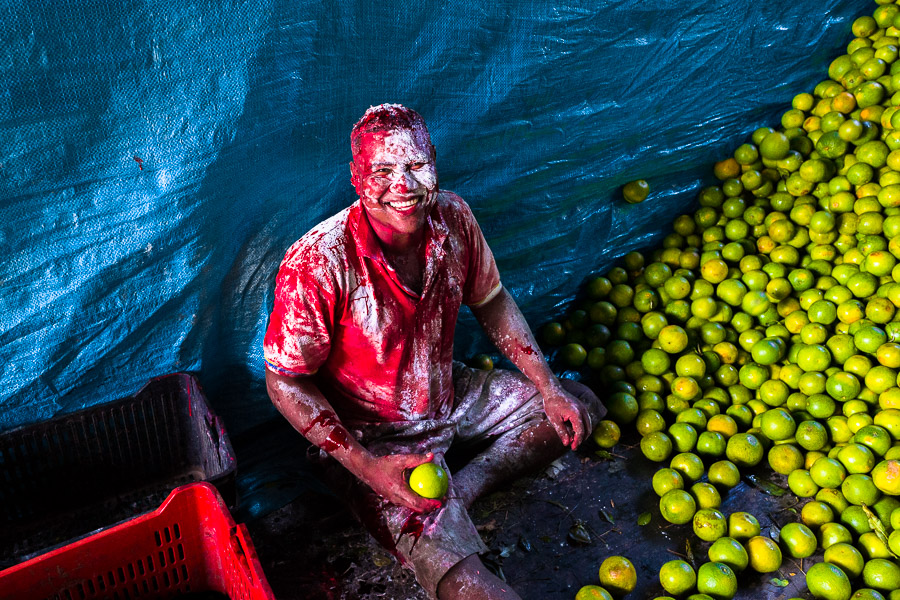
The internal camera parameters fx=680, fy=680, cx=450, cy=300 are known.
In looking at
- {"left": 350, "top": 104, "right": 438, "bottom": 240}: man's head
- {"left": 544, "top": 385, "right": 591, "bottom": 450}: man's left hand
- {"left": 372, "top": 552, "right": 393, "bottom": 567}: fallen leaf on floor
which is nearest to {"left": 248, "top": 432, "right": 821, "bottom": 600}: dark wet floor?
{"left": 372, "top": 552, "right": 393, "bottom": 567}: fallen leaf on floor

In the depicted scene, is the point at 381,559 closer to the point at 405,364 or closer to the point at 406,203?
the point at 405,364

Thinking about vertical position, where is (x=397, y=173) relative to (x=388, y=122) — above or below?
below

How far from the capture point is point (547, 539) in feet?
10.2

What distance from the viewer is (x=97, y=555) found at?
2170mm

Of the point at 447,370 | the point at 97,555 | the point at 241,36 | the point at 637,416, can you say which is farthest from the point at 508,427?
the point at 241,36

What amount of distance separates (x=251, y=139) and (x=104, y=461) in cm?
153

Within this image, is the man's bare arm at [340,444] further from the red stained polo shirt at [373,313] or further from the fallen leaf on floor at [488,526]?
the fallen leaf on floor at [488,526]

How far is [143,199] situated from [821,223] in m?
3.42

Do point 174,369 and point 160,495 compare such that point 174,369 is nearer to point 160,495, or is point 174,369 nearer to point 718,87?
point 160,495

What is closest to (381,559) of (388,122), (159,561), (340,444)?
(340,444)

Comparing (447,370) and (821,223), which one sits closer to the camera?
(447,370)

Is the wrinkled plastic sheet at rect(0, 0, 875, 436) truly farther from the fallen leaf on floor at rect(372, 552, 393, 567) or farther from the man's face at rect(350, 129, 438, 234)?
the fallen leaf on floor at rect(372, 552, 393, 567)

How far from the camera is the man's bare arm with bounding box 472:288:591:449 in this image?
3.00 metres

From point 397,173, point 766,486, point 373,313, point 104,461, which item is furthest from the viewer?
point 766,486
